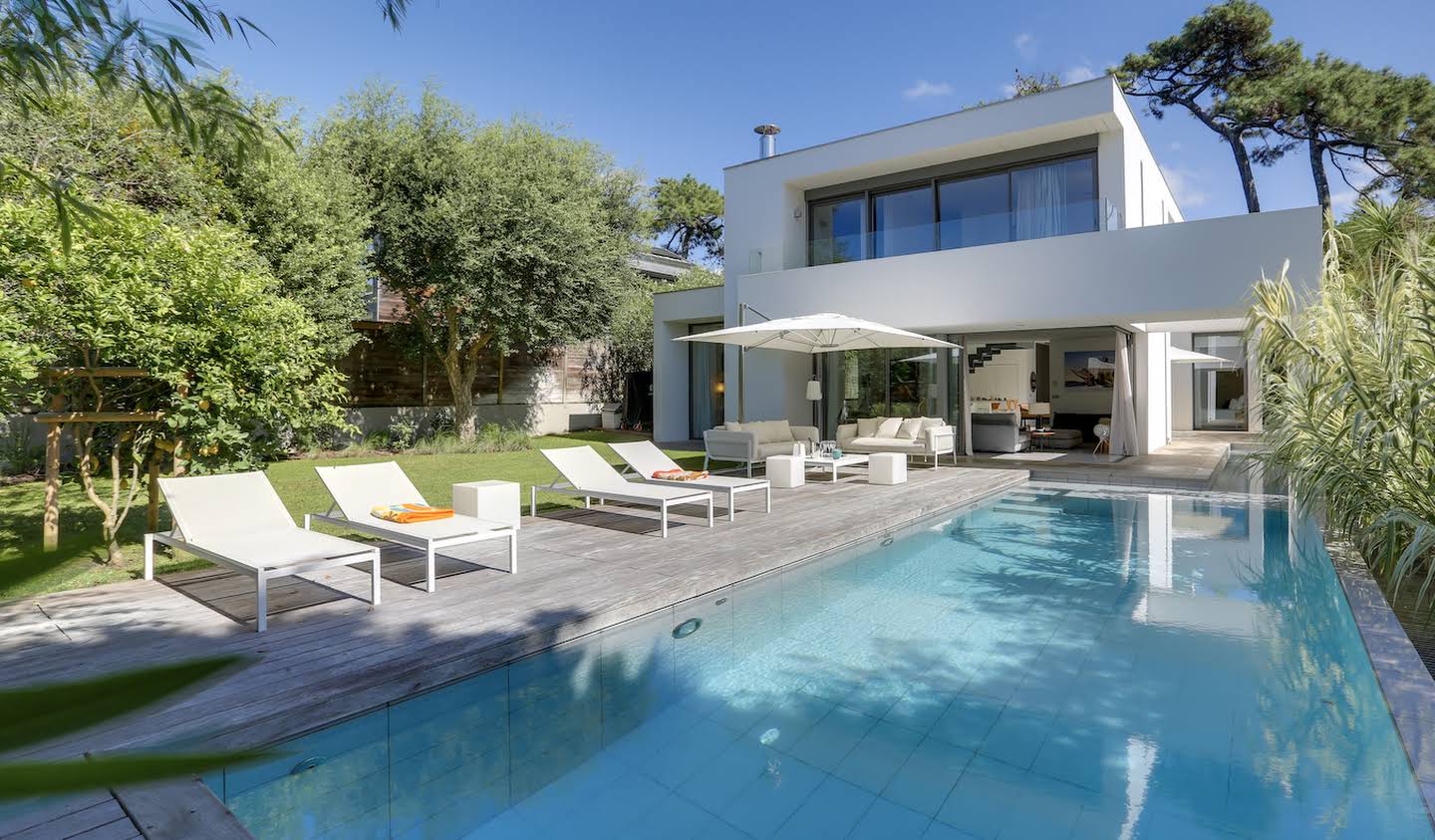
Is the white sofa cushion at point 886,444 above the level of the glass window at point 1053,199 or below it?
below

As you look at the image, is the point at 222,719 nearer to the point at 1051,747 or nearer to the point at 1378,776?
the point at 1051,747

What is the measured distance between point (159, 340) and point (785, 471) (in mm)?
7061

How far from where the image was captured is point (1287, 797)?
10.8 ft

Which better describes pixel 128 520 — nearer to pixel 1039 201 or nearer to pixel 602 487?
pixel 602 487

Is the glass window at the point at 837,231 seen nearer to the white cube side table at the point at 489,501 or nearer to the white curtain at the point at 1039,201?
the white curtain at the point at 1039,201

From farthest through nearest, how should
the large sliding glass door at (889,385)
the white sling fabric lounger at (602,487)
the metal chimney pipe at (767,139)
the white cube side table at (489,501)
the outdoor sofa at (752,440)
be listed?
the metal chimney pipe at (767,139), the large sliding glass door at (889,385), the outdoor sofa at (752,440), the white sling fabric lounger at (602,487), the white cube side table at (489,501)

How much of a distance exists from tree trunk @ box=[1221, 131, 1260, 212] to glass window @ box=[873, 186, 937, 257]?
13.4 m

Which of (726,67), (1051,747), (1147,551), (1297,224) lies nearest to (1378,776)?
(1051,747)

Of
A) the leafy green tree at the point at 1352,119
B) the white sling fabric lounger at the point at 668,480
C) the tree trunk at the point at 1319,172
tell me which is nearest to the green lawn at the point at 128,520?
the white sling fabric lounger at the point at 668,480

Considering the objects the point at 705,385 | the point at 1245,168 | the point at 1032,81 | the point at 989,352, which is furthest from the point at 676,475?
the point at 1032,81

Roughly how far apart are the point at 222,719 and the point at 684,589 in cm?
299

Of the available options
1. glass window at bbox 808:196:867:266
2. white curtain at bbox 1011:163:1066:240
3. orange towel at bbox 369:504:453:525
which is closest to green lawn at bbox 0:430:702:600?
orange towel at bbox 369:504:453:525

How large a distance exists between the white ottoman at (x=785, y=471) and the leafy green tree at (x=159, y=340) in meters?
5.77

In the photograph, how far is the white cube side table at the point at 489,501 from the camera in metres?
6.70
